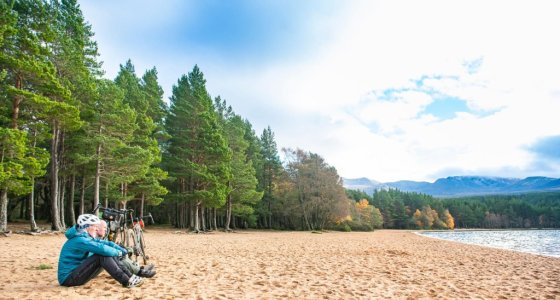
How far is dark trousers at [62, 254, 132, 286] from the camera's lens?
5.77m

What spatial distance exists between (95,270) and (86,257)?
30 cm

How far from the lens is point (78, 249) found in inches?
228

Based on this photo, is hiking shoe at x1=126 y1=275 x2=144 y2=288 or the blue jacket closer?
the blue jacket

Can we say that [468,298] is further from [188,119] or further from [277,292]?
[188,119]

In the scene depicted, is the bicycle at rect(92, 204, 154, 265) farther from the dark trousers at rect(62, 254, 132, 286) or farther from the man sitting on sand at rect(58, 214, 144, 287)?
the dark trousers at rect(62, 254, 132, 286)

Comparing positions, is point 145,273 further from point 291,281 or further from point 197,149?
point 197,149

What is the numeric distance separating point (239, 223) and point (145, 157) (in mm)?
37697

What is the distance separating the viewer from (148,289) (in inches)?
245

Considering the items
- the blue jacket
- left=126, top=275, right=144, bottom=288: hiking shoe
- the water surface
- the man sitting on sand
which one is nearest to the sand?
left=126, top=275, right=144, bottom=288: hiking shoe

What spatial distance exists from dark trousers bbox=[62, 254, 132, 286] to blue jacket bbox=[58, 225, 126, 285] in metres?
0.13

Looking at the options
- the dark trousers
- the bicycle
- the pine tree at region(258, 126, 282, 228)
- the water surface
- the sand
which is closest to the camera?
the dark trousers

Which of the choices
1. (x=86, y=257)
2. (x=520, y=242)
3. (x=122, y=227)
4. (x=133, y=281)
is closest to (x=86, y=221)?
(x=86, y=257)

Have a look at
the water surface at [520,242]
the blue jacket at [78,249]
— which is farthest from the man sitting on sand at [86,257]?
the water surface at [520,242]

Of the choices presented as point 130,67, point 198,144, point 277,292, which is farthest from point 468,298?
point 130,67
